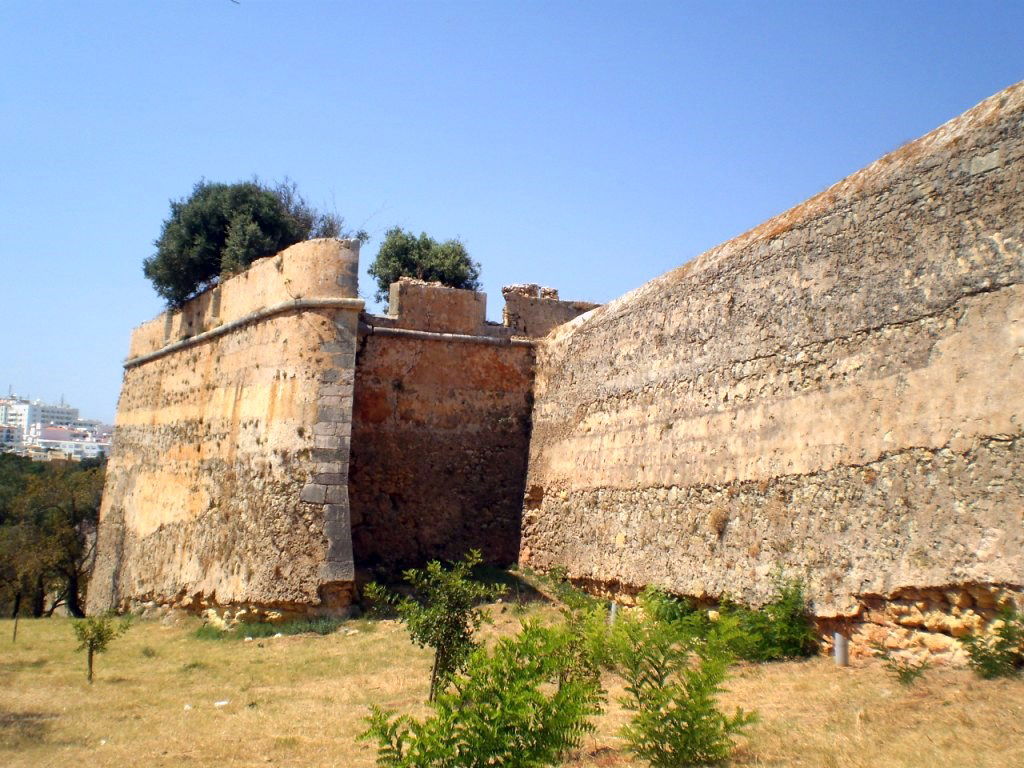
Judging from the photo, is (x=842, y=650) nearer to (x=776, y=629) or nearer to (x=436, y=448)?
(x=776, y=629)

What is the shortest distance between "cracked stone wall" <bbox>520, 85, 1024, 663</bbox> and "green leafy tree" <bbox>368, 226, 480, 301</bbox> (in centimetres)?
1110

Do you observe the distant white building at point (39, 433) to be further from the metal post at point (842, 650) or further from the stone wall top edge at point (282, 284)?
the metal post at point (842, 650)

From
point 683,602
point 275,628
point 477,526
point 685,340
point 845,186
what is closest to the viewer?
point 845,186

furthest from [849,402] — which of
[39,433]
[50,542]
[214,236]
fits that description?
[39,433]

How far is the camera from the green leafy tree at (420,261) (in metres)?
21.2

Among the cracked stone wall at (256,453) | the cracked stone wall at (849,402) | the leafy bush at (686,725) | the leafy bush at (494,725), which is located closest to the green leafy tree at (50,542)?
the cracked stone wall at (256,453)

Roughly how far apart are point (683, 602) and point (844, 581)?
2.12 metres

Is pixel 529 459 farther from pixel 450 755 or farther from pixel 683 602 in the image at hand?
pixel 450 755

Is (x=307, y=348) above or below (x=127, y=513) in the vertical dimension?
above

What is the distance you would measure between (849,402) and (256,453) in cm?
753

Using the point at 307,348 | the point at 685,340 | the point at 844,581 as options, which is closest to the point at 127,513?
the point at 307,348

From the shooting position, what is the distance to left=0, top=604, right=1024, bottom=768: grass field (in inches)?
188

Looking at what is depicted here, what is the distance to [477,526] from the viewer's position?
42.1ft

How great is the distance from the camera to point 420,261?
21547 mm
